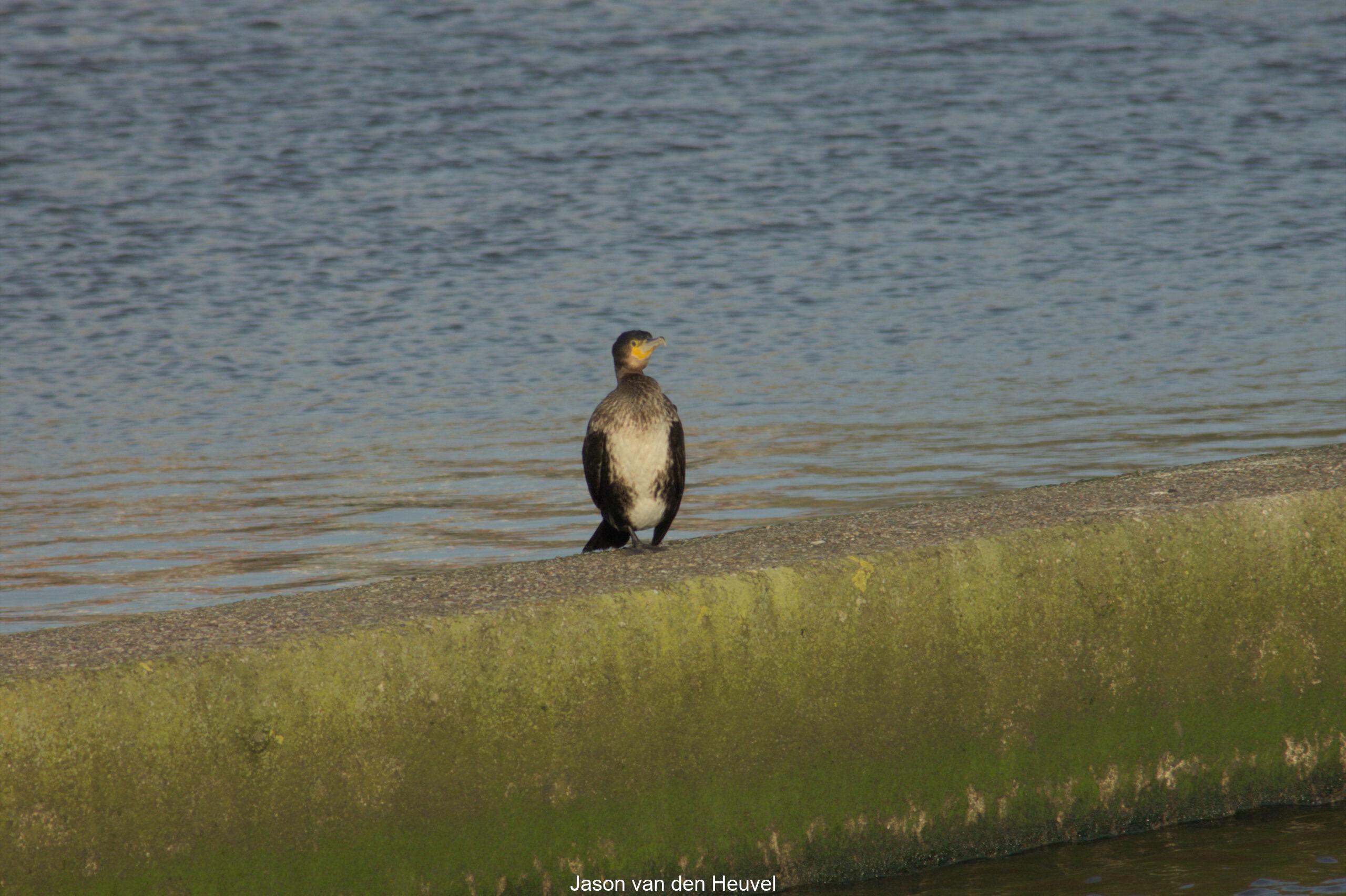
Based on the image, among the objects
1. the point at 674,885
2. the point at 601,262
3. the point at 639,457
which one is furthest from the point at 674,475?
the point at 601,262

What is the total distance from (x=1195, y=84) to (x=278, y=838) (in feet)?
65.3

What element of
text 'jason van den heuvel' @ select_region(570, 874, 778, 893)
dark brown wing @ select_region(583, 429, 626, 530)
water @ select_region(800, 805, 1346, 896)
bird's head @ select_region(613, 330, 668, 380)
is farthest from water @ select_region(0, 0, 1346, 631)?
water @ select_region(800, 805, 1346, 896)

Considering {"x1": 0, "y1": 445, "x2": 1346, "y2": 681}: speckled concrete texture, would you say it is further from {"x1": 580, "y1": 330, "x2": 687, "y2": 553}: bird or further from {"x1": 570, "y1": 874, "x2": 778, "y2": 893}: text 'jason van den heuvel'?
{"x1": 570, "y1": 874, "x2": 778, "y2": 893}: text 'jason van den heuvel'

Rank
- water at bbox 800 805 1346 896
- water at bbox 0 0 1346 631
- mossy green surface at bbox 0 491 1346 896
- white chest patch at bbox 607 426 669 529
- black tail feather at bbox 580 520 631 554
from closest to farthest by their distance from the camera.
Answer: mossy green surface at bbox 0 491 1346 896
water at bbox 800 805 1346 896
white chest patch at bbox 607 426 669 529
black tail feather at bbox 580 520 631 554
water at bbox 0 0 1346 631

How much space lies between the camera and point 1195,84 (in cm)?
2208

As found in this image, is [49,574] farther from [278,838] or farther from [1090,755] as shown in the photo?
[1090,755]

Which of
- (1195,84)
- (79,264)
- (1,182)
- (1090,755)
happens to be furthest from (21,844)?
(1195,84)

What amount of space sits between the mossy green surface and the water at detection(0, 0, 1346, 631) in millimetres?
2614

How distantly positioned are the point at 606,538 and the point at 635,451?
17.8 inches

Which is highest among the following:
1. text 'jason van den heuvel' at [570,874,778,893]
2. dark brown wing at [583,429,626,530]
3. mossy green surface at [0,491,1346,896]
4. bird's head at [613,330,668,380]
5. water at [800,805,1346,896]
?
bird's head at [613,330,668,380]

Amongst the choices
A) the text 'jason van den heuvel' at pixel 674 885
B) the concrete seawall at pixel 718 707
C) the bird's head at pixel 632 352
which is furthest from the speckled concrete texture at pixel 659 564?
the text 'jason van den heuvel' at pixel 674 885

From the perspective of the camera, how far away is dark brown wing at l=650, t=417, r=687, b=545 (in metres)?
5.86

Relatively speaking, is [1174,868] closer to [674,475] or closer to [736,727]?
[736,727]

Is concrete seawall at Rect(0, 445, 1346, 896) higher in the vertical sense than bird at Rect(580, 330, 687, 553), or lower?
lower
